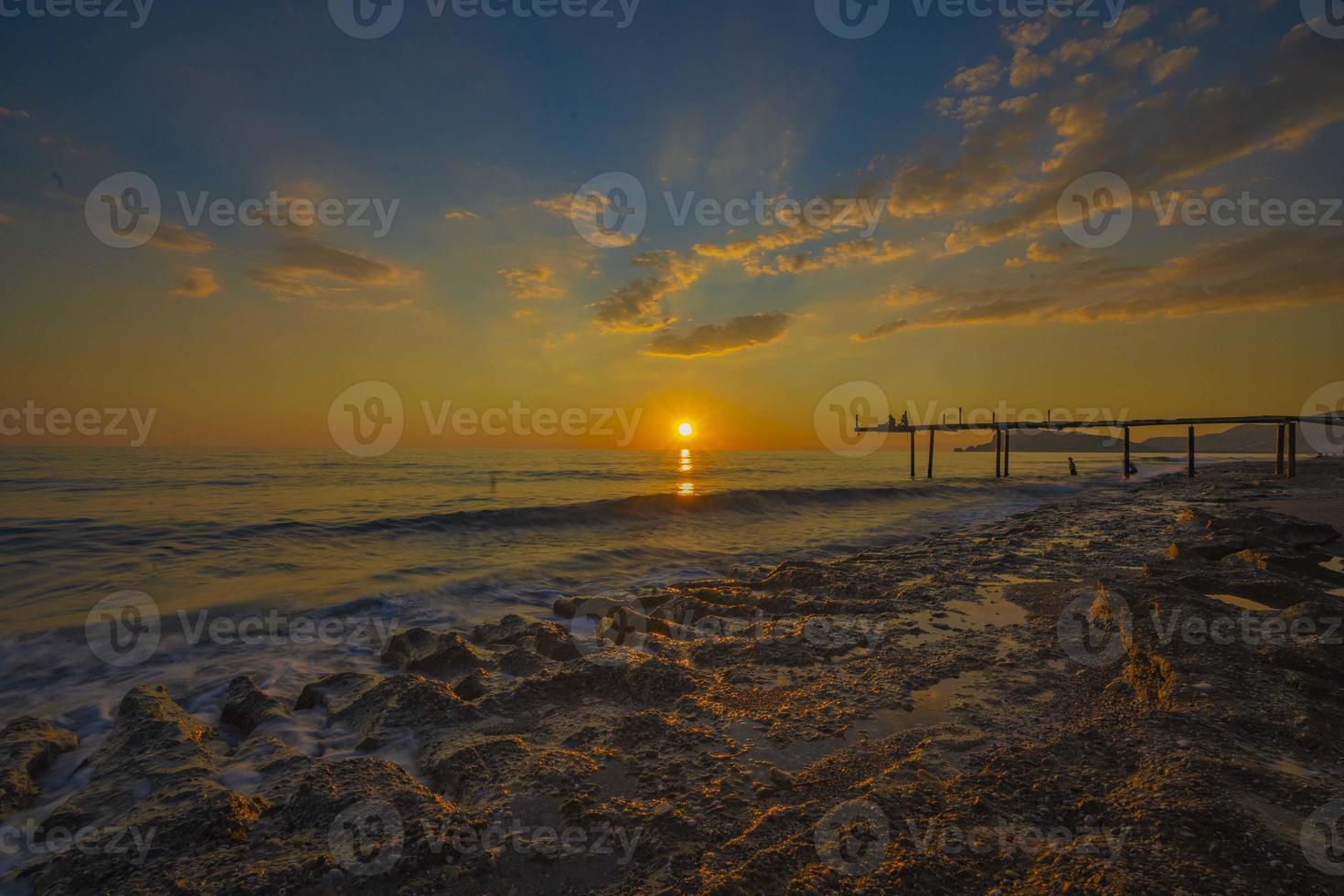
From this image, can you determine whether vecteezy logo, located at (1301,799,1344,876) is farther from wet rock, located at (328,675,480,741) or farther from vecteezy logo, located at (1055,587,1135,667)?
wet rock, located at (328,675,480,741)

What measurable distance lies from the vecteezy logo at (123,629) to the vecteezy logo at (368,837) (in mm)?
6178

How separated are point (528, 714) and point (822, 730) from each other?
2.50 m

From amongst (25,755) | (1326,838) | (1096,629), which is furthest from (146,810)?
(1096,629)

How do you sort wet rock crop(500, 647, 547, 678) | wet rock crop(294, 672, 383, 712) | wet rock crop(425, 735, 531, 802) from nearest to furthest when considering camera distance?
1. wet rock crop(425, 735, 531, 802)
2. wet rock crop(294, 672, 383, 712)
3. wet rock crop(500, 647, 547, 678)

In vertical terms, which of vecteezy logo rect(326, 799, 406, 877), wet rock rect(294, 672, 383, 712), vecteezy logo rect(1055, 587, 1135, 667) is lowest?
wet rock rect(294, 672, 383, 712)

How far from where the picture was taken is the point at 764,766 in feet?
11.8

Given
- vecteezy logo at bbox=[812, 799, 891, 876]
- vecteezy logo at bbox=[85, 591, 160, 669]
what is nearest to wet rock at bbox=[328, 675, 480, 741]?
vecteezy logo at bbox=[812, 799, 891, 876]

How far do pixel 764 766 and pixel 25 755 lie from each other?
18.5 feet

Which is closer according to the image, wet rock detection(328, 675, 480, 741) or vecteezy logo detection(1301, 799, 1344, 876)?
vecteezy logo detection(1301, 799, 1344, 876)

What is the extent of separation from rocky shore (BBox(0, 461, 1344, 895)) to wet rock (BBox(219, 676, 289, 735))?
1.5 inches

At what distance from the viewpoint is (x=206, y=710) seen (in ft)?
17.3

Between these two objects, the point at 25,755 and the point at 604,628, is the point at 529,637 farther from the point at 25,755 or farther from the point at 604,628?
the point at 25,755

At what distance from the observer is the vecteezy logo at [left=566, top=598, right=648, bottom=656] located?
20.8 ft

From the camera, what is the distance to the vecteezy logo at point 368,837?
8.95 ft
